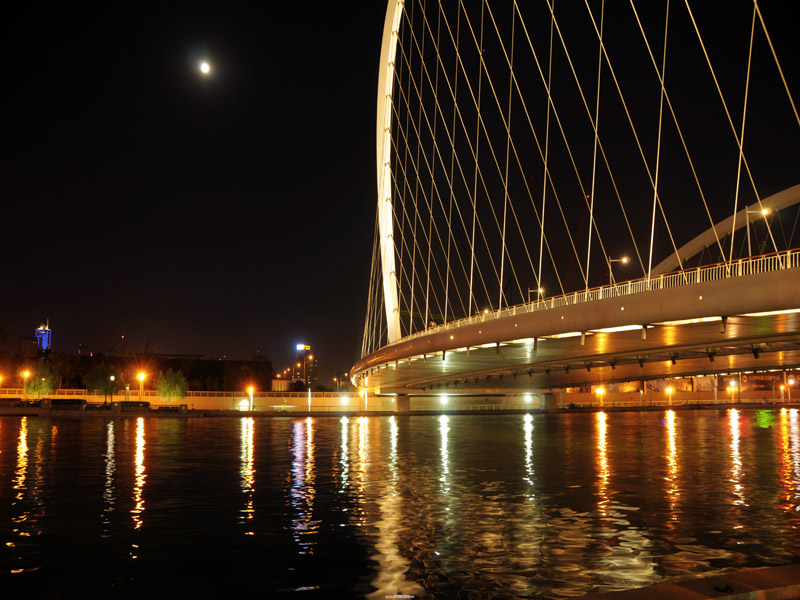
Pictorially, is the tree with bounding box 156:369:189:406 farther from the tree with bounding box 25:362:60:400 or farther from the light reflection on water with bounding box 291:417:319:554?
the light reflection on water with bounding box 291:417:319:554

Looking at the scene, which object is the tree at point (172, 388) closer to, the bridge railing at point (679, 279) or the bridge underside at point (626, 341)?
the bridge underside at point (626, 341)

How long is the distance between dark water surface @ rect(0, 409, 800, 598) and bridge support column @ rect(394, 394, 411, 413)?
161 ft

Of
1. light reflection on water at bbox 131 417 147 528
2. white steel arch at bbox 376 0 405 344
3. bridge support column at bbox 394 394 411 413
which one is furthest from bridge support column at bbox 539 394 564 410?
light reflection on water at bbox 131 417 147 528

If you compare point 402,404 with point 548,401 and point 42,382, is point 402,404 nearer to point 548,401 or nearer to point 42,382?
point 548,401

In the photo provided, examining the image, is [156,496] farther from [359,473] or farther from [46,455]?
[46,455]

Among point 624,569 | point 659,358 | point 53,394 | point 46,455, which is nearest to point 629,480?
point 624,569

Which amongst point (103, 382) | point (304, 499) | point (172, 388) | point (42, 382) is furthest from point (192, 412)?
point (304, 499)

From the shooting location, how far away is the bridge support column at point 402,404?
7612 cm

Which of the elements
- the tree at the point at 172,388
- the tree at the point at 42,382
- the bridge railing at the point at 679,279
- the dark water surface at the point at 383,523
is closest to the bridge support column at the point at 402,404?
the tree at the point at 172,388

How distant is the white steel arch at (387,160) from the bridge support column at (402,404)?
9845mm

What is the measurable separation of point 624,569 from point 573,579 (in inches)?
32.5

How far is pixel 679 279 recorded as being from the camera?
2945 cm

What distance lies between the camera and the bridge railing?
24250 millimetres

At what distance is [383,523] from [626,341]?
86.1 feet
